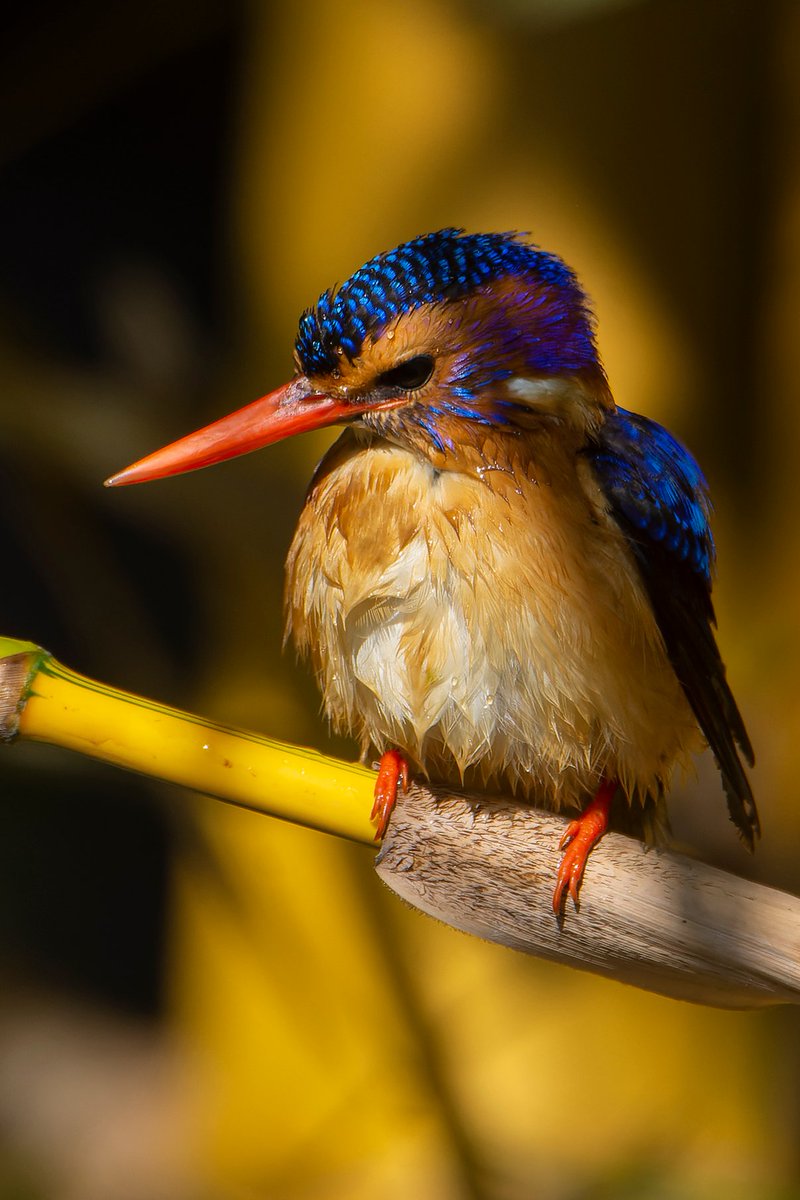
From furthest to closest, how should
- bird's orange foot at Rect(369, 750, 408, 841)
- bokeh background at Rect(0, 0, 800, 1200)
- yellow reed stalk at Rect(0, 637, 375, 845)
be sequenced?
bokeh background at Rect(0, 0, 800, 1200) → bird's orange foot at Rect(369, 750, 408, 841) → yellow reed stalk at Rect(0, 637, 375, 845)

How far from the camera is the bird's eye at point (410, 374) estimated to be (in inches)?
31.5

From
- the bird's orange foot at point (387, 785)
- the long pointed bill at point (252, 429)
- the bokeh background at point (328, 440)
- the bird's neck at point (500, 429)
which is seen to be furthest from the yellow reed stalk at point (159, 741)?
the bokeh background at point (328, 440)

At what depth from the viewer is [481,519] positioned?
826mm

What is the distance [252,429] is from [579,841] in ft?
1.44

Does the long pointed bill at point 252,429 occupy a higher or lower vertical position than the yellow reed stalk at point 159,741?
higher

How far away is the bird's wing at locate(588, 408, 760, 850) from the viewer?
0.89 meters

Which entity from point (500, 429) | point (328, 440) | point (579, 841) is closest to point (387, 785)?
point (579, 841)

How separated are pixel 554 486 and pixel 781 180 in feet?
3.06

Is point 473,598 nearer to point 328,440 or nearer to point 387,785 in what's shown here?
point 387,785

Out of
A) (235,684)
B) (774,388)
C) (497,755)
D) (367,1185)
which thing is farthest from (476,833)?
(367,1185)

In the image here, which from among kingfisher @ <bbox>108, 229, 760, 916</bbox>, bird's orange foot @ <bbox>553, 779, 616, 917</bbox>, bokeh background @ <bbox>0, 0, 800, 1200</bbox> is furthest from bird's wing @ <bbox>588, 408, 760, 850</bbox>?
bokeh background @ <bbox>0, 0, 800, 1200</bbox>

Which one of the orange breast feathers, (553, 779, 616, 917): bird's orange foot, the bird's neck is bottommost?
(553, 779, 616, 917): bird's orange foot

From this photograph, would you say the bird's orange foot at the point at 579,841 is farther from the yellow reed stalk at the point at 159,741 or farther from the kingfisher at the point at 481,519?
the yellow reed stalk at the point at 159,741

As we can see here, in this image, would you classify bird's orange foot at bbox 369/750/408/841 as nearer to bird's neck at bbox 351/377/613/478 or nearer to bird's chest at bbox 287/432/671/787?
bird's chest at bbox 287/432/671/787
